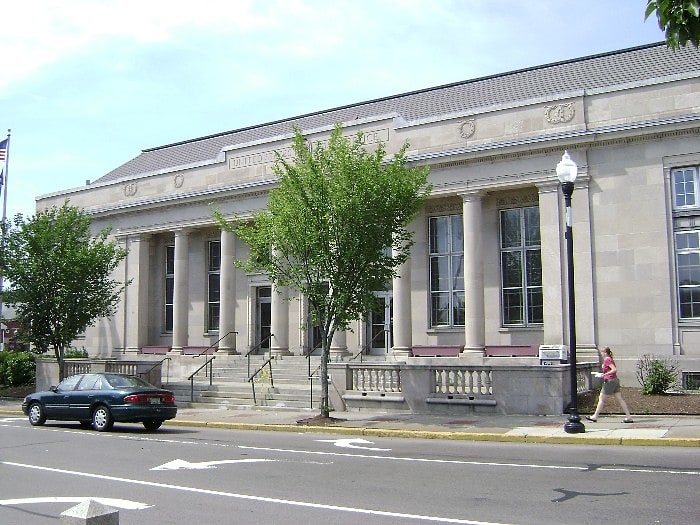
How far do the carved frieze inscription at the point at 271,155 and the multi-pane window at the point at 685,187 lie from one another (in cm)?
1133

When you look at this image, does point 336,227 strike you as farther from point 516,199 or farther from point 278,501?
point 278,501

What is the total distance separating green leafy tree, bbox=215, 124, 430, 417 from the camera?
2033cm

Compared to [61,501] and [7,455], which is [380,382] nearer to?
[7,455]

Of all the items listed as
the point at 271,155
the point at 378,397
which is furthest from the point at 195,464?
the point at 271,155

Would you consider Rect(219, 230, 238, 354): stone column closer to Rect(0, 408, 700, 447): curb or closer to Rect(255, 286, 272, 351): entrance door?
Rect(255, 286, 272, 351): entrance door

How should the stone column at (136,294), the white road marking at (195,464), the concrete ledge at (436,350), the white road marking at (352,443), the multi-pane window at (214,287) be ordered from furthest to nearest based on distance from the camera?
the stone column at (136,294)
the multi-pane window at (214,287)
the concrete ledge at (436,350)
the white road marking at (352,443)
the white road marking at (195,464)

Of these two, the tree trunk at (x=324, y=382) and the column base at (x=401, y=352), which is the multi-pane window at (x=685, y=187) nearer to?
the column base at (x=401, y=352)

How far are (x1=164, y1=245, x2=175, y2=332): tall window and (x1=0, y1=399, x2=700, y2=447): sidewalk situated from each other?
51.7 ft

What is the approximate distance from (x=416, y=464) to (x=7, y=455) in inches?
311

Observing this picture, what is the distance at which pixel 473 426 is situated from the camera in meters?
18.4

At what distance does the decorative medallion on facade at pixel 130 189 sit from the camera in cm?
3978

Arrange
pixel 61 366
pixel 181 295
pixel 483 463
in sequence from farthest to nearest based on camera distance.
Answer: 1. pixel 181 295
2. pixel 61 366
3. pixel 483 463

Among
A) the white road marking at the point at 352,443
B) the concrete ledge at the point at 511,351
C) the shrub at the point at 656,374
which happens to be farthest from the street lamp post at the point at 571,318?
the concrete ledge at the point at 511,351

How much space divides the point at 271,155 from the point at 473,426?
19.6 meters
